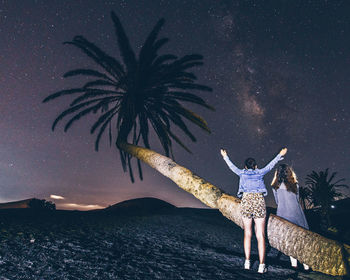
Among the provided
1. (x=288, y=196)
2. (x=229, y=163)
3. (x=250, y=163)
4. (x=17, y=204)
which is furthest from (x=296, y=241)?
(x=17, y=204)

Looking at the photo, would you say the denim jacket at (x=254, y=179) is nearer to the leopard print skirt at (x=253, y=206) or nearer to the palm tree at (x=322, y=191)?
the leopard print skirt at (x=253, y=206)

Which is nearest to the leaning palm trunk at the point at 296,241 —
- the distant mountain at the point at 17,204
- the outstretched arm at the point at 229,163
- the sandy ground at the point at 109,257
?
the sandy ground at the point at 109,257

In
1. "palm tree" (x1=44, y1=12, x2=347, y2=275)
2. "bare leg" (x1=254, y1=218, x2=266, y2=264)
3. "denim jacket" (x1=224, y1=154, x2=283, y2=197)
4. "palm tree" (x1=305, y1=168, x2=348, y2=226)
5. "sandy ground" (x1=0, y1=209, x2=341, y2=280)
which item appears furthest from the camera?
"palm tree" (x1=305, y1=168, x2=348, y2=226)

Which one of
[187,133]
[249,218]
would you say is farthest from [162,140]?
[249,218]

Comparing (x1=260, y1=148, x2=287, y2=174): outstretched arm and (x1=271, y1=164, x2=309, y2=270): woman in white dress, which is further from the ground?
(x1=260, y1=148, x2=287, y2=174): outstretched arm

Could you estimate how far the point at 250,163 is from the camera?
372 centimetres

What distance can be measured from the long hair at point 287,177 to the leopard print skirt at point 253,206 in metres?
0.94

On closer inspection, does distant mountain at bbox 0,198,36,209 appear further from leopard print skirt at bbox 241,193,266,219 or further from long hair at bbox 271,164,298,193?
long hair at bbox 271,164,298,193

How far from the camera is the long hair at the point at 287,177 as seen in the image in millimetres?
4105

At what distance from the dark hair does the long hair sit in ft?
2.69

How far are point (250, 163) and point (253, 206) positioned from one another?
2.39 feet

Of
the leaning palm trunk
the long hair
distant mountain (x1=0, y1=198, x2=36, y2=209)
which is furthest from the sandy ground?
distant mountain (x1=0, y1=198, x2=36, y2=209)

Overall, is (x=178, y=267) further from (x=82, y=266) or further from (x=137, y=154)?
(x=137, y=154)

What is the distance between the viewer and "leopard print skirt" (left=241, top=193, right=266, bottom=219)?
3.44 meters
